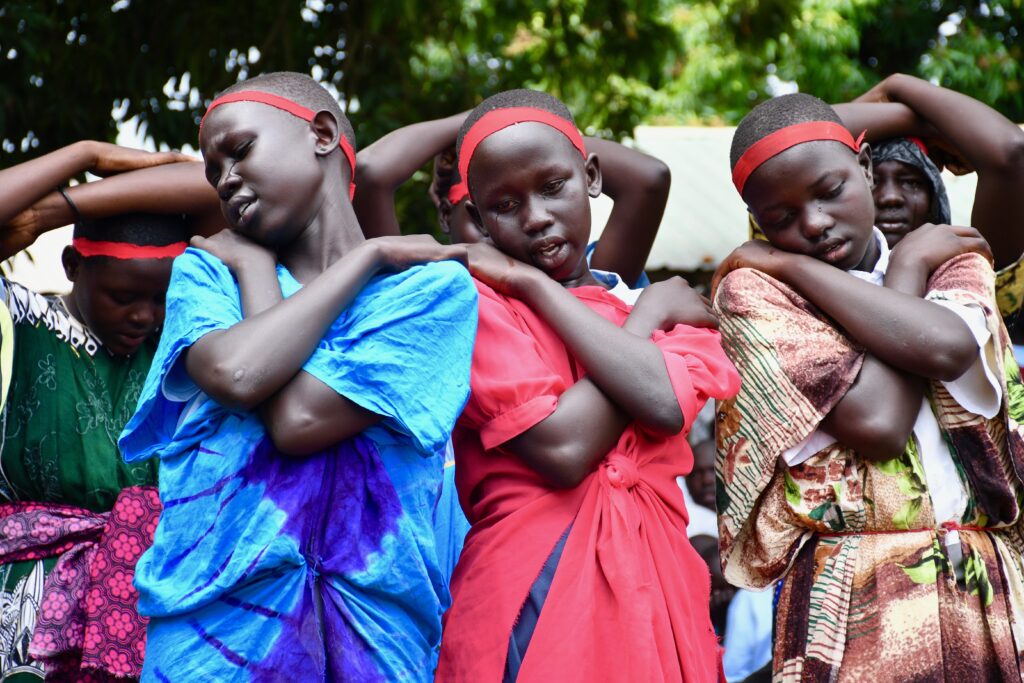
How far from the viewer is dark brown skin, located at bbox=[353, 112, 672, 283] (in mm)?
3389

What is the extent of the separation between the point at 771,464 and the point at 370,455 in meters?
1.03

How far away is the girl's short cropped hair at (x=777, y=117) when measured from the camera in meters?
2.91

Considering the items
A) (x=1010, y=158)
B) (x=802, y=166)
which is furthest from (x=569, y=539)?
(x=1010, y=158)

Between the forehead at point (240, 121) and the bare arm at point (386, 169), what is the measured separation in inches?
34.5

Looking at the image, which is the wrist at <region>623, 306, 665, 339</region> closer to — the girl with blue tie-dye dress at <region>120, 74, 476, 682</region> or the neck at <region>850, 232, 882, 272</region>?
the girl with blue tie-dye dress at <region>120, 74, 476, 682</region>

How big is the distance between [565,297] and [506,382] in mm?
243

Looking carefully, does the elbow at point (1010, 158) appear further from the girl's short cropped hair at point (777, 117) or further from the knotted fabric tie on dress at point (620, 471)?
the knotted fabric tie on dress at point (620, 471)

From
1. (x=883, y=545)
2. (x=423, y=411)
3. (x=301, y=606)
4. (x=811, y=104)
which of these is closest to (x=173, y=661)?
(x=301, y=606)

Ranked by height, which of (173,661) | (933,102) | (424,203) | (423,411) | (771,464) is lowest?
(424,203)

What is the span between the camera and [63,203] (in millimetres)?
3033

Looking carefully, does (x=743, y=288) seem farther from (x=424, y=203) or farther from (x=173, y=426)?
(x=424, y=203)

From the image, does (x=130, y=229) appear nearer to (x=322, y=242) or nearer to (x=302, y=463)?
(x=322, y=242)

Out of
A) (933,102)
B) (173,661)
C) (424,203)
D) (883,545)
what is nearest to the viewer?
(173,661)

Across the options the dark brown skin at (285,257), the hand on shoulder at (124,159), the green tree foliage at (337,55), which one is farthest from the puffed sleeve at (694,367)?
the green tree foliage at (337,55)
